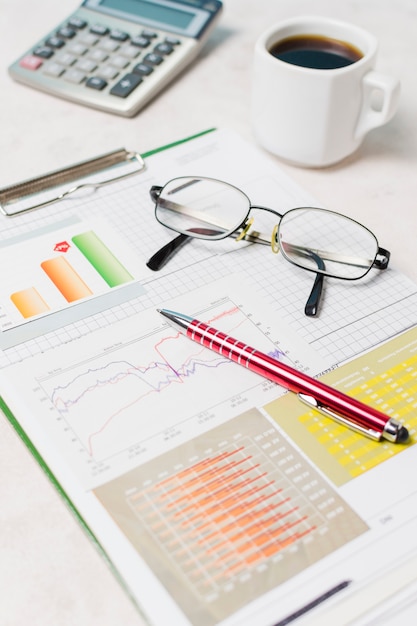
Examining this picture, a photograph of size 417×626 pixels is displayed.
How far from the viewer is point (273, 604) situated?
0.44 meters

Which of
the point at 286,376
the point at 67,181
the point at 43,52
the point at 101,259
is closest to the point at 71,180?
the point at 67,181

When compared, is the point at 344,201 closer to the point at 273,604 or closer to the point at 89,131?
the point at 89,131

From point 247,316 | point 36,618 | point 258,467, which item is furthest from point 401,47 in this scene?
point 36,618

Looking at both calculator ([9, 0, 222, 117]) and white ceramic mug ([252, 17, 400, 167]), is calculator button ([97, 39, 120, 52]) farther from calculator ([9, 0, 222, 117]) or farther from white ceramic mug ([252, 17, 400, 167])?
white ceramic mug ([252, 17, 400, 167])

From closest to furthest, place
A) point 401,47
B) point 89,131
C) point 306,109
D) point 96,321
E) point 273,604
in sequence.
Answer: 1. point 273,604
2. point 96,321
3. point 306,109
4. point 89,131
5. point 401,47

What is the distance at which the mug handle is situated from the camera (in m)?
0.71

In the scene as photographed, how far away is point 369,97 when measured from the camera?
28.7 inches

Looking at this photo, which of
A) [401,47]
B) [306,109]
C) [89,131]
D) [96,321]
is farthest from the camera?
[401,47]

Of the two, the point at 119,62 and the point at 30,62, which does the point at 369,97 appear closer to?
the point at 119,62

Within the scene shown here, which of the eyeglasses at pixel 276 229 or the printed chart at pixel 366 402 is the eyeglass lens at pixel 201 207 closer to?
the eyeglasses at pixel 276 229

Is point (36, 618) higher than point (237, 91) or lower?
lower

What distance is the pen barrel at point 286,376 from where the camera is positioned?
518 millimetres

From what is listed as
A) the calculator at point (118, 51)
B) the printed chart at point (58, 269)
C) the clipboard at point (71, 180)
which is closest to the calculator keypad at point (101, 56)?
the calculator at point (118, 51)

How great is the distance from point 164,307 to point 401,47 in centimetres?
55
